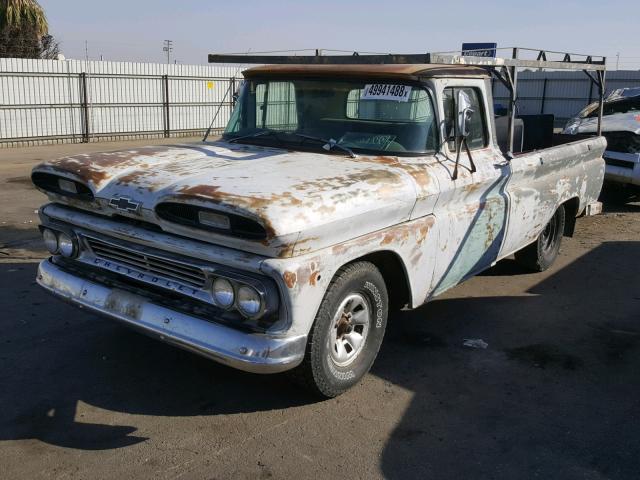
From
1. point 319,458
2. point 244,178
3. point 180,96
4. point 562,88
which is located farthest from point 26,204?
point 562,88

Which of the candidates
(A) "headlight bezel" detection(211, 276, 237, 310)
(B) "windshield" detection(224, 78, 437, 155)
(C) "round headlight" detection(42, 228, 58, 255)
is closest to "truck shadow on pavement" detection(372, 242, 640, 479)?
(A) "headlight bezel" detection(211, 276, 237, 310)

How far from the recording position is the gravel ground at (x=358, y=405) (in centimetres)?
333

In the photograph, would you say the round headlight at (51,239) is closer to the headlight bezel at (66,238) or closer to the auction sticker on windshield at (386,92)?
the headlight bezel at (66,238)

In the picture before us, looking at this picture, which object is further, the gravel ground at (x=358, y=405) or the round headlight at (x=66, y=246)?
the round headlight at (x=66, y=246)

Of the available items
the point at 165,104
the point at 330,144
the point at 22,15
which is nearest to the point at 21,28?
the point at 22,15

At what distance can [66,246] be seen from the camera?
4.09m

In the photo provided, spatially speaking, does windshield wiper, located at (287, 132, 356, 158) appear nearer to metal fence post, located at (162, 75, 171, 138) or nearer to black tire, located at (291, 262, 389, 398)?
black tire, located at (291, 262, 389, 398)

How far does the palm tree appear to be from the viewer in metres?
22.5

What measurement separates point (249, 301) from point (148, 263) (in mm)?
735

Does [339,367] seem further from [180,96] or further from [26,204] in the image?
[180,96]

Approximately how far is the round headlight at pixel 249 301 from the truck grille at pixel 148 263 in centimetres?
27

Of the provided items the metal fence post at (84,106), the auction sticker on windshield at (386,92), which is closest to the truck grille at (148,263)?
the auction sticker on windshield at (386,92)

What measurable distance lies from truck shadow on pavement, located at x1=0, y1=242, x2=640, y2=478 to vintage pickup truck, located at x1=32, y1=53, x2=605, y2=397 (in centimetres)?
50

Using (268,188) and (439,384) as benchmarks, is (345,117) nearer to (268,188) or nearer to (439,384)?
(268,188)
